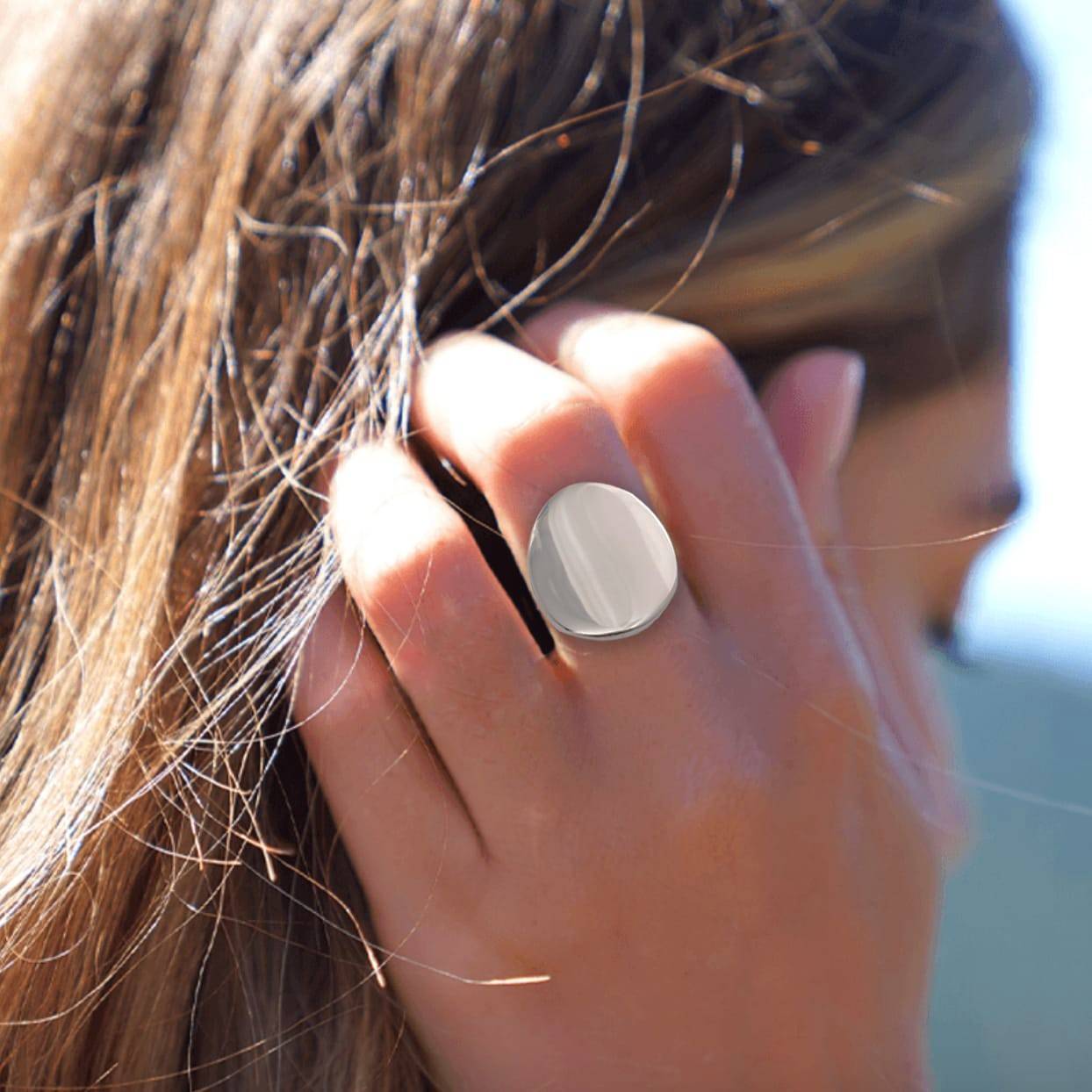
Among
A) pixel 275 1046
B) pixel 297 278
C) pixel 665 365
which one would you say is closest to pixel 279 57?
pixel 297 278

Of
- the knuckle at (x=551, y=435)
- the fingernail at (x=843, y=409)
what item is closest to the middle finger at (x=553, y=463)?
the knuckle at (x=551, y=435)

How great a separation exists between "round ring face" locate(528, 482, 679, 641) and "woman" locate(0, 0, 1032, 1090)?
0.01 m

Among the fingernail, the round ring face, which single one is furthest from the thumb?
the round ring face

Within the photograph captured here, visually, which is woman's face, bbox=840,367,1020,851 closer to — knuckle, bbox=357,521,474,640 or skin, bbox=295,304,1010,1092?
skin, bbox=295,304,1010,1092

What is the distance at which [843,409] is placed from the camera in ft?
1.71

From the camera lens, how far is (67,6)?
0.65 metres

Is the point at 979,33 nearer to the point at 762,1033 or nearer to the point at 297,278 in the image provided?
the point at 297,278

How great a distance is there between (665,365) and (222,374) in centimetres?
23

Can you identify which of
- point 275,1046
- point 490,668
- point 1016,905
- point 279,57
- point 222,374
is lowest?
point 1016,905

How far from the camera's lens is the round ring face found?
422 millimetres

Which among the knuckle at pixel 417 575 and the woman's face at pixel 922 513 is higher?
the knuckle at pixel 417 575

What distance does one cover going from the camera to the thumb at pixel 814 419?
0.51 meters

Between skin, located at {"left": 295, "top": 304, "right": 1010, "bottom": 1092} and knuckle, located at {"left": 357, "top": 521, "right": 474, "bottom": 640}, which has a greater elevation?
knuckle, located at {"left": 357, "top": 521, "right": 474, "bottom": 640}

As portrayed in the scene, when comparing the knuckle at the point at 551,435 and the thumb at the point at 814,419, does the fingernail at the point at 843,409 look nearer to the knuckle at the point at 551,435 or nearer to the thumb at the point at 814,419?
the thumb at the point at 814,419
